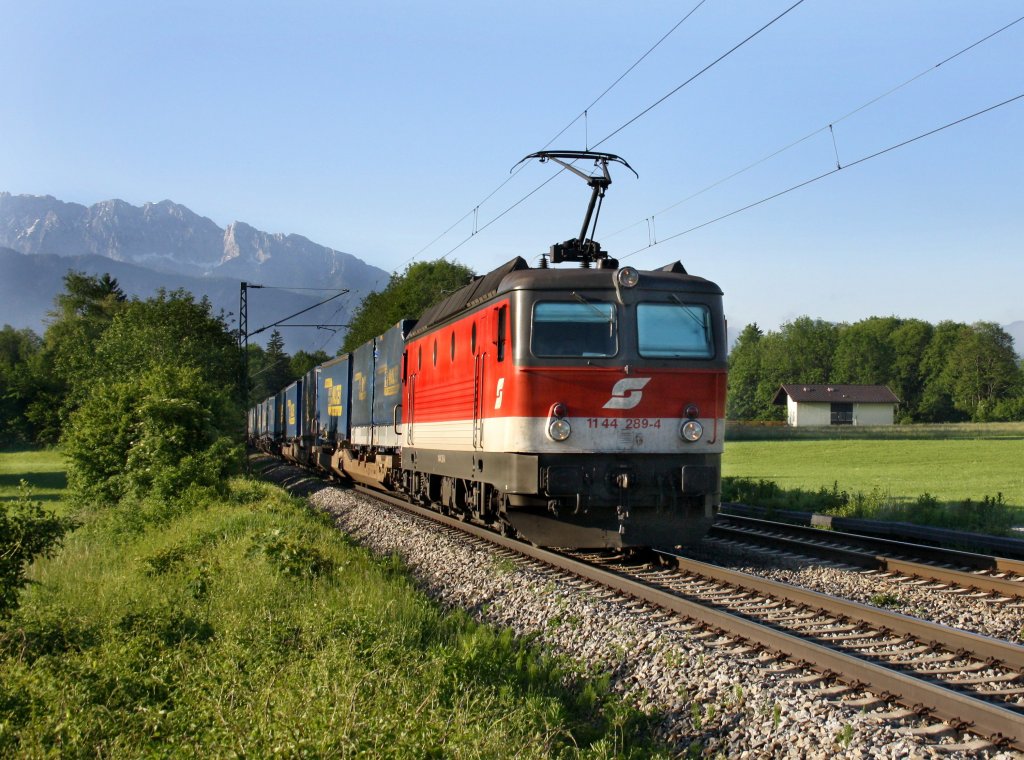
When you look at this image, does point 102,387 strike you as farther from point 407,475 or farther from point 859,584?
point 859,584

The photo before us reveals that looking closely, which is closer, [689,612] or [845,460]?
[689,612]

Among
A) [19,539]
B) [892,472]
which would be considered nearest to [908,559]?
[19,539]

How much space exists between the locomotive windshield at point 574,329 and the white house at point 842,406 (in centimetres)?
8997

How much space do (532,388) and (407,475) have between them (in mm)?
7675

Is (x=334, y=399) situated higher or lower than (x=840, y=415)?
lower

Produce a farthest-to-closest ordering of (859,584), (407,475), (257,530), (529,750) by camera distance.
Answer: (407,475) → (257,530) → (859,584) → (529,750)

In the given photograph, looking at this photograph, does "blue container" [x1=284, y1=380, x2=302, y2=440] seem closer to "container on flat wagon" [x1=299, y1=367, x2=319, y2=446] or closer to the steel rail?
"container on flat wagon" [x1=299, y1=367, x2=319, y2=446]

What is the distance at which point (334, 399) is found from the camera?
27.4m

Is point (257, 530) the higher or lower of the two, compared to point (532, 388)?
lower

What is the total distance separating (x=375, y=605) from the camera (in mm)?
7797

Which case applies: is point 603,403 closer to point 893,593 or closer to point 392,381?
point 893,593

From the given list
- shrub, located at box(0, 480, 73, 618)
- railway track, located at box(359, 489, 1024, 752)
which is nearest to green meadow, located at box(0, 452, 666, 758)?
shrub, located at box(0, 480, 73, 618)

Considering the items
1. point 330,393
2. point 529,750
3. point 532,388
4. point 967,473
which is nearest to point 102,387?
point 330,393

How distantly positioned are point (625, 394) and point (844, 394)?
3667 inches
